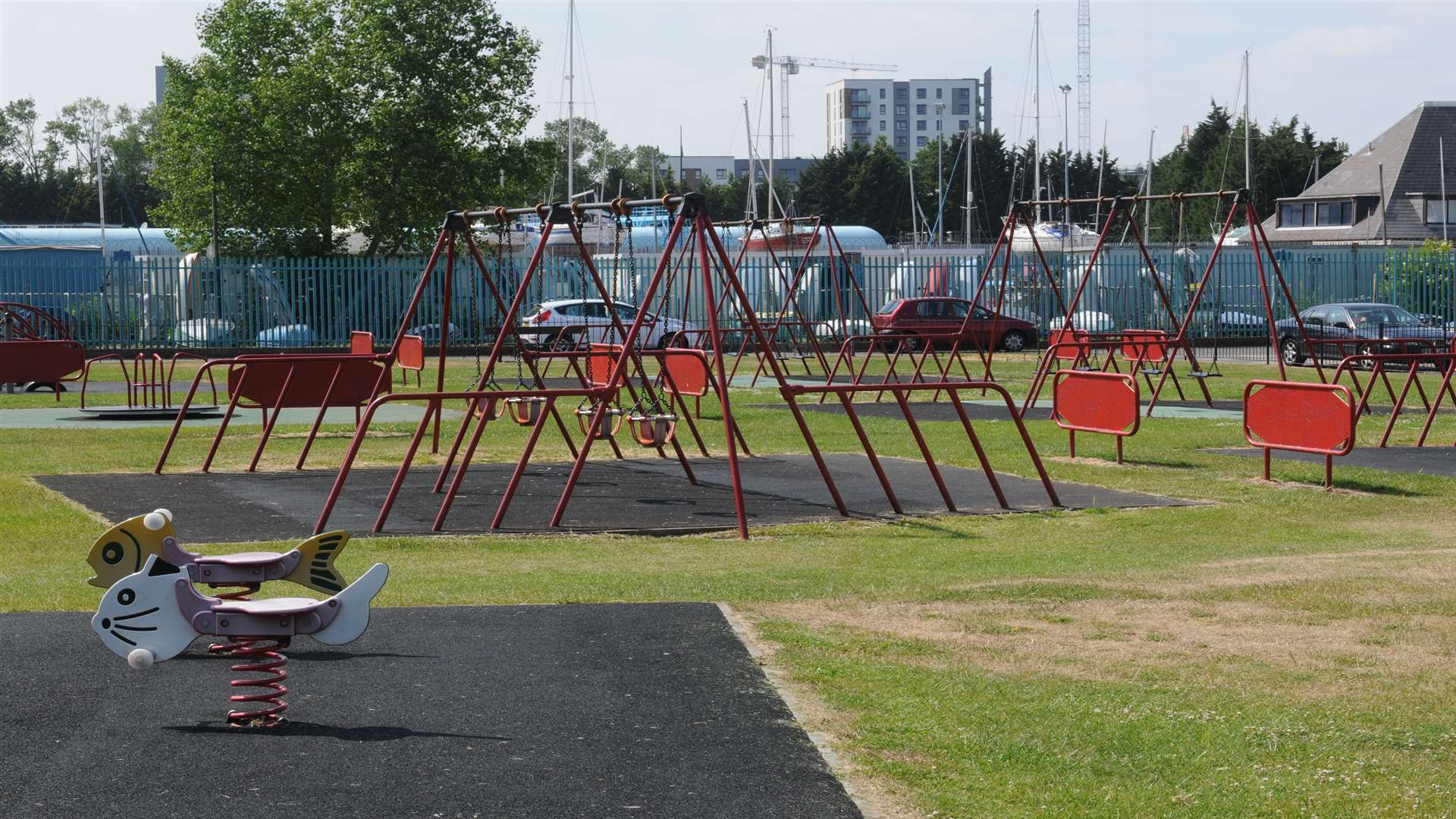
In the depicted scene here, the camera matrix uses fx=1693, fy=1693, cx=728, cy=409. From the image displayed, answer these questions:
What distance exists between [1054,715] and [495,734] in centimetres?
198

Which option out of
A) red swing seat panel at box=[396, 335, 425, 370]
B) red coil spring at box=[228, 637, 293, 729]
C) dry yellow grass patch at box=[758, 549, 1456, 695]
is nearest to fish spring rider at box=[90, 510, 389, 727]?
red coil spring at box=[228, 637, 293, 729]

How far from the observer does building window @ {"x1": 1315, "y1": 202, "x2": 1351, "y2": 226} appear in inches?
2729

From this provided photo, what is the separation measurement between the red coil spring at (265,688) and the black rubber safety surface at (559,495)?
502cm

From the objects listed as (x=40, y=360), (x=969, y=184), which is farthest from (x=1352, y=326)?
(x=969, y=184)

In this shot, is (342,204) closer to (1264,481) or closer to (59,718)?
(1264,481)

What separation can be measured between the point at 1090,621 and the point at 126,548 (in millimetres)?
4277

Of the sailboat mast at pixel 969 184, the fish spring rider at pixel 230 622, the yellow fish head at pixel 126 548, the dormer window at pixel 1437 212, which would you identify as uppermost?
the sailboat mast at pixel 969 184

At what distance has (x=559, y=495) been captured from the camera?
13.7 meters

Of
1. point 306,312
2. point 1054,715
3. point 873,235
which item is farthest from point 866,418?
point 873,235

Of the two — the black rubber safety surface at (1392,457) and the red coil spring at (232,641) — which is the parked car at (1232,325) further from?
the red coil spring at (232,641)

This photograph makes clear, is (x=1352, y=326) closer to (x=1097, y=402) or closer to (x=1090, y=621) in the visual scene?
(x=1097, y=402)

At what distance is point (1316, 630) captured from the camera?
301 inches

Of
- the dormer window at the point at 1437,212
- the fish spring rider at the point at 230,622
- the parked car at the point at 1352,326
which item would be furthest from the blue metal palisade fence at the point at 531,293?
the fish spring rider at the point at 230,622

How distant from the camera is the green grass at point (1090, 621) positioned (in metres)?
5.36
